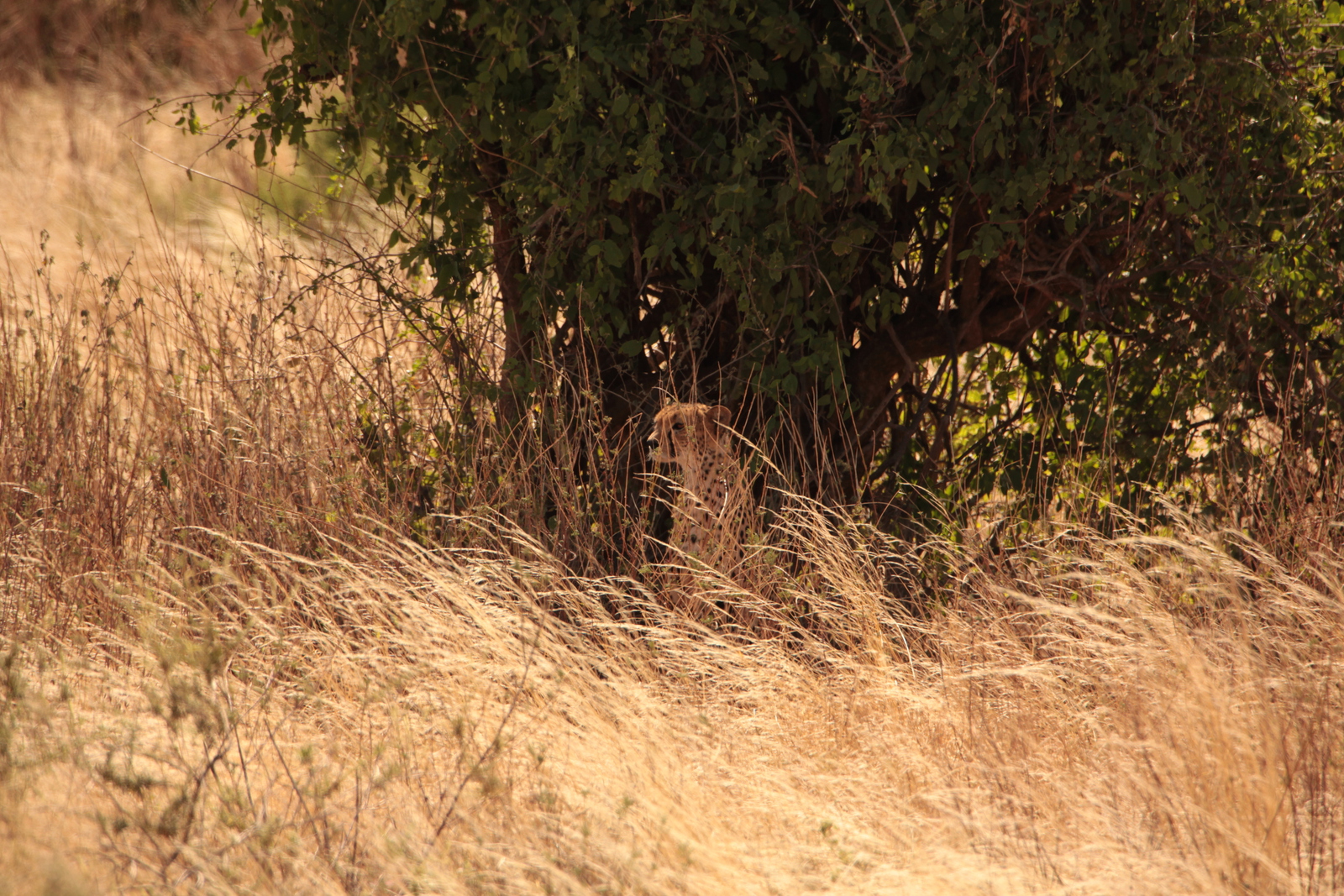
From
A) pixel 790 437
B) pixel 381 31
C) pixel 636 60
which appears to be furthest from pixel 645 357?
Result: pixel 381 31

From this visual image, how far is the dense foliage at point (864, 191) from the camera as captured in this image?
12.9 ft

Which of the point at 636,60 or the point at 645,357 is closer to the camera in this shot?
the point at 636,60

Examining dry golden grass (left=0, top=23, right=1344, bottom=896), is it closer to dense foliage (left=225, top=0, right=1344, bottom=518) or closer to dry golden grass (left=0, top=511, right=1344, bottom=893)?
dry golden grass (left=0, top=511, right=1344, bottom=893)

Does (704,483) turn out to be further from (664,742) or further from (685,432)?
(664,742)

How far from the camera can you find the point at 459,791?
2518mm

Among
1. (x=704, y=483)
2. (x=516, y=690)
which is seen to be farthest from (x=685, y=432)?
(x=516, y=690)

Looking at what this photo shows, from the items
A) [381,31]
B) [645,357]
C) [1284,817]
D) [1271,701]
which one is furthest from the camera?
[645,357]

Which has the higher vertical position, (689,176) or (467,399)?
(689,176)

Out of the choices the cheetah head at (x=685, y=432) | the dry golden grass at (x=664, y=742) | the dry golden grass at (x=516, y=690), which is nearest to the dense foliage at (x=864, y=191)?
the cheetah head at (x=685, y=432)

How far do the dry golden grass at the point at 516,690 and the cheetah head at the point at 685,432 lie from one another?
48 cm

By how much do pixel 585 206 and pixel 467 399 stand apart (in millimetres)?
938

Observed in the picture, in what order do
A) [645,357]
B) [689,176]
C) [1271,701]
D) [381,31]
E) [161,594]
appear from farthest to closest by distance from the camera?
1. [645,357]
2. [689,176]
3. [381,31]
4. [161,594]
5. [1271,701]

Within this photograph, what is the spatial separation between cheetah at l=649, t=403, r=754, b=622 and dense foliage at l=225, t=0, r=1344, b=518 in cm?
23

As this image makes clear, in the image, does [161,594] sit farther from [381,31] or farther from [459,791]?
[381,31]
